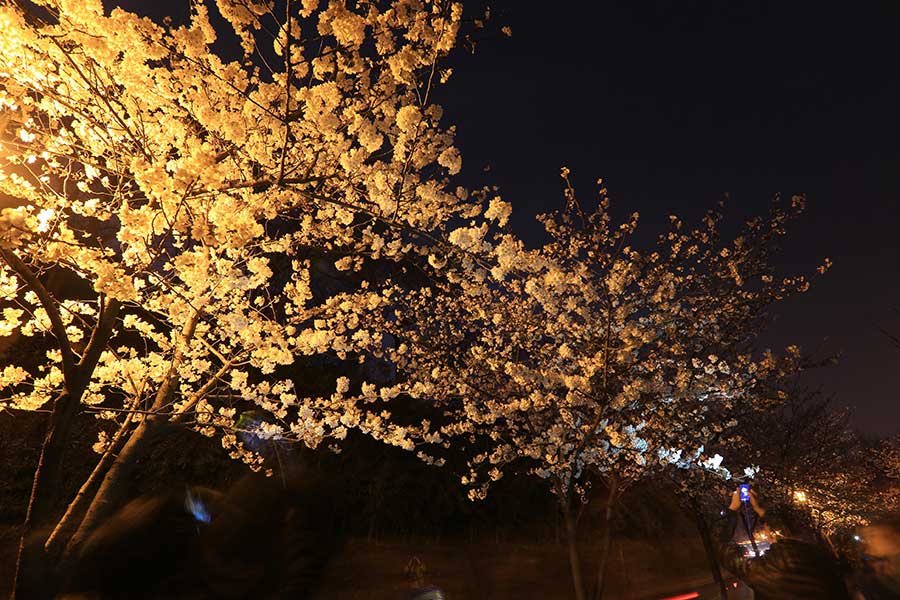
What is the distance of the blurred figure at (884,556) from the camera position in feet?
9.77

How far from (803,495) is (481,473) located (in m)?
11.6

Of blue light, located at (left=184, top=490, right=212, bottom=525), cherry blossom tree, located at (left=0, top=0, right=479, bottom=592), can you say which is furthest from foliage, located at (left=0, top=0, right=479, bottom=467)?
blue light, located at (left=184, top=490, right=212, bottom=525)

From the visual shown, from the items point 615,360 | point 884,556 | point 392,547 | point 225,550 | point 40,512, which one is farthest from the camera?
point 392,547

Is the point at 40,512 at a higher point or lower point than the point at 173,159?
lower

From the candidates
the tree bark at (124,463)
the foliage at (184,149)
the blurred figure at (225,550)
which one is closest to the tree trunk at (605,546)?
the foliage at (184,149)

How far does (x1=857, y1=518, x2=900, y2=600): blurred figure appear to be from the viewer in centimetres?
298

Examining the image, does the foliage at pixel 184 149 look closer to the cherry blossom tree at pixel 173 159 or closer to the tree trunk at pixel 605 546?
the cherry blossom tree at pixel 173 159

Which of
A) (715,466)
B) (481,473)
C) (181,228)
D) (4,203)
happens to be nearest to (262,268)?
(181,228)

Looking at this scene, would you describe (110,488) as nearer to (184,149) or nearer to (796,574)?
(184,149)

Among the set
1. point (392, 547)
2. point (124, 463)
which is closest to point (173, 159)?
point (124, 463)

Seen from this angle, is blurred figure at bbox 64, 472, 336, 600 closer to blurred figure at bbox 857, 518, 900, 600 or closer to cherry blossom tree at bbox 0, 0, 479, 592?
cherry blossom tree at bbox 0, 0, 479, 592

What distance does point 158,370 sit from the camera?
6.51m

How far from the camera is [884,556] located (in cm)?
301

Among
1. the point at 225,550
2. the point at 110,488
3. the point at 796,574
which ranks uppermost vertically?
the point at 110,488
